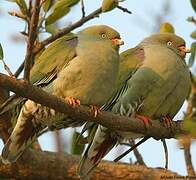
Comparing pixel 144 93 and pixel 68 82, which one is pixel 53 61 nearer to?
pixel 68 82

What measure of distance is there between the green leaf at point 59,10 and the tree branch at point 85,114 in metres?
0.99

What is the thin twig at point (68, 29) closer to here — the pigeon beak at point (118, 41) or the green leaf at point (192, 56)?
the pigeon beak at point (118, 41)

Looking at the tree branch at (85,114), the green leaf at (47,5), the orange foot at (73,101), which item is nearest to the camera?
the tree branch at (85,114)

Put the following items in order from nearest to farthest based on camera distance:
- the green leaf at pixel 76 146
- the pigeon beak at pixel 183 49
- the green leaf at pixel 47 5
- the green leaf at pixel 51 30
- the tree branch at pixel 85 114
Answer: the tree branch at pixel 85 114 → the green leaf at pixel 47 5 → the green leaf at pixel 51 30 → the green leaf at pixel 76 146 → the pigeon beak at pixel 183 49

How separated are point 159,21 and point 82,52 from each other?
1687 mm

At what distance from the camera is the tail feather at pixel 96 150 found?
4.20 meters

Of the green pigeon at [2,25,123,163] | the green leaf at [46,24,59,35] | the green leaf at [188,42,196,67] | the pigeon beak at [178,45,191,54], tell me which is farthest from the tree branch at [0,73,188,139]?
the green leaf at [46,24,59,35]

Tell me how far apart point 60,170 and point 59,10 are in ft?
A: 4.28

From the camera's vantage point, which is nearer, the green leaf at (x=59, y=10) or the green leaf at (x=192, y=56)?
the green leaf at (x=59, y=10)

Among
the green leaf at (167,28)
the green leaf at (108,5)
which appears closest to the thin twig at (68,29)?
the green leaf at (108,5)

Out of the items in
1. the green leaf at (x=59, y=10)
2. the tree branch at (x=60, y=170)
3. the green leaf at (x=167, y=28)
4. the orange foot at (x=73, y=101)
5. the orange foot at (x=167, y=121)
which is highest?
the green leaf at (x=59, y=10)

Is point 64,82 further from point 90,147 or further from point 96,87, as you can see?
point 90,147

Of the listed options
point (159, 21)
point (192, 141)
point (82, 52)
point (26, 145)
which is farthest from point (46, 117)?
point (192, 141)

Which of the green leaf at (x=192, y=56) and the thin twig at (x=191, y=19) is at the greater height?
the thin twig at (x=191, y=19)
